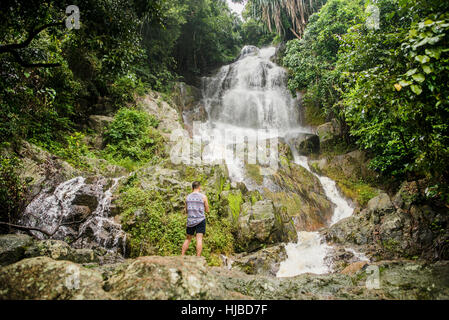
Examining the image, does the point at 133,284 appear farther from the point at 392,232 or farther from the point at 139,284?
the point at 392,232

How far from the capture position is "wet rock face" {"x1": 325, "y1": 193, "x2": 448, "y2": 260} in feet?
19.2

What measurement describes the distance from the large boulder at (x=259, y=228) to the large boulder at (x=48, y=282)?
4.81 metres

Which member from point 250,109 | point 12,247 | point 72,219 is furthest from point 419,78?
point 250,109

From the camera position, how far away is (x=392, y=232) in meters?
6.52

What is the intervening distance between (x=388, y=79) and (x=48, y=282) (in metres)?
4.59

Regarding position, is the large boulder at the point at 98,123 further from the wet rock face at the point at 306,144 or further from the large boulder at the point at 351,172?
the large boulder at the point at 351,172

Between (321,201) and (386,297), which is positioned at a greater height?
(321,201)

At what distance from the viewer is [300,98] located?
18.1m

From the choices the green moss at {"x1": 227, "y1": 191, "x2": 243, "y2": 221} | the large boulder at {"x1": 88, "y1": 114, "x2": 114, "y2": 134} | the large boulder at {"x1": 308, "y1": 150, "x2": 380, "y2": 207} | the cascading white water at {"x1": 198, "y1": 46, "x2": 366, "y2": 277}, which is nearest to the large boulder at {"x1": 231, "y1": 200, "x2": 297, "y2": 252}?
the green moss at {"x1": 227, "y1": 191, "x2": 243, "y2": 221}

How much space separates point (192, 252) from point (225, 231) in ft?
4.39

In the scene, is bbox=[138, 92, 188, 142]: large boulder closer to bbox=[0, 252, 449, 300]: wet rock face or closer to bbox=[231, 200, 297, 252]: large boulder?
bbox=[231, 200, 297, 252]: large boulder

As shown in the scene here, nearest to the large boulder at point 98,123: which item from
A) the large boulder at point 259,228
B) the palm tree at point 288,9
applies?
the large boulder at point 259,228
